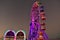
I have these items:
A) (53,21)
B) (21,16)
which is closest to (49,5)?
(53,21)

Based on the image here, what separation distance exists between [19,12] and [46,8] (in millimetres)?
286

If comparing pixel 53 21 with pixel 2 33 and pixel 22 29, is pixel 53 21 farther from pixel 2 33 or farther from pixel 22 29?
pixel 2 33

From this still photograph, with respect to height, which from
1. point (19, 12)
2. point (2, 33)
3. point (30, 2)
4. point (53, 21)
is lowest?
point (2, 33)

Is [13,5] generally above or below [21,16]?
above

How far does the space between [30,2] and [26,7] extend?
7cm

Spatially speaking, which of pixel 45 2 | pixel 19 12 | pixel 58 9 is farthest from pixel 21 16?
pixel 58 9

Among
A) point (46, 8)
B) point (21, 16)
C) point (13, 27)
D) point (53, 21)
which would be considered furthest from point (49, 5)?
point (13, 27)

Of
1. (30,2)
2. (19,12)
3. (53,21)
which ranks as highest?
(30,2)

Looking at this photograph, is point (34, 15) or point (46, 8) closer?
point (34, 15)

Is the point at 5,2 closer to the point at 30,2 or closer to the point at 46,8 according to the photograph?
the point at 30,2

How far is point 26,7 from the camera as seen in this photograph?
1.44 metres

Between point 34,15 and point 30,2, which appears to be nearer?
point 34,15

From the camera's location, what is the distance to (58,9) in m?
1.42

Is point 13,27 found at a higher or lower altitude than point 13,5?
lower
